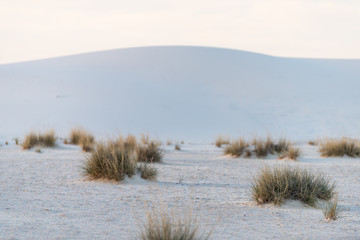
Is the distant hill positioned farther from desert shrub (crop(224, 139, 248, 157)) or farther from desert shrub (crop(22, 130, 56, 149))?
desert shrub (crop(224, 139, 248, 157))

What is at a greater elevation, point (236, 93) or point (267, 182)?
point (236, 93)

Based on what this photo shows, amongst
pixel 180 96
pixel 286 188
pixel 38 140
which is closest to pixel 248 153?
pixel 38 140

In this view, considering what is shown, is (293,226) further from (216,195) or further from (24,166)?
(24,166)

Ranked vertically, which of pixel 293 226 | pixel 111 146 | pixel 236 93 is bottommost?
pixel 293 226

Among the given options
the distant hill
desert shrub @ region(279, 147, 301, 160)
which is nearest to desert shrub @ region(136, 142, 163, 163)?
desert shrub @ region(279, 147, 301, 160)

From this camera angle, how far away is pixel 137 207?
5.79 metres

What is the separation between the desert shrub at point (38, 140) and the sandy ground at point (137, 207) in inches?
203

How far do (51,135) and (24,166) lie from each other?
6.13m

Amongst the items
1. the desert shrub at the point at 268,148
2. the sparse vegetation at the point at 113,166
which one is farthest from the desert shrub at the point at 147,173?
the desert shrub at the point at 268,148

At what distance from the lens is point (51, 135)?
16062mm

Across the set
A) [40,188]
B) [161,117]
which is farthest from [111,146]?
[161,117]

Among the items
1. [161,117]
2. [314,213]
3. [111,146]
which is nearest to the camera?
[314,213]

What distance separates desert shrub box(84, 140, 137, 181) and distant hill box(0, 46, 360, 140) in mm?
19690

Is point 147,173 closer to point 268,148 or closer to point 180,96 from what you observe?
point 268,148
